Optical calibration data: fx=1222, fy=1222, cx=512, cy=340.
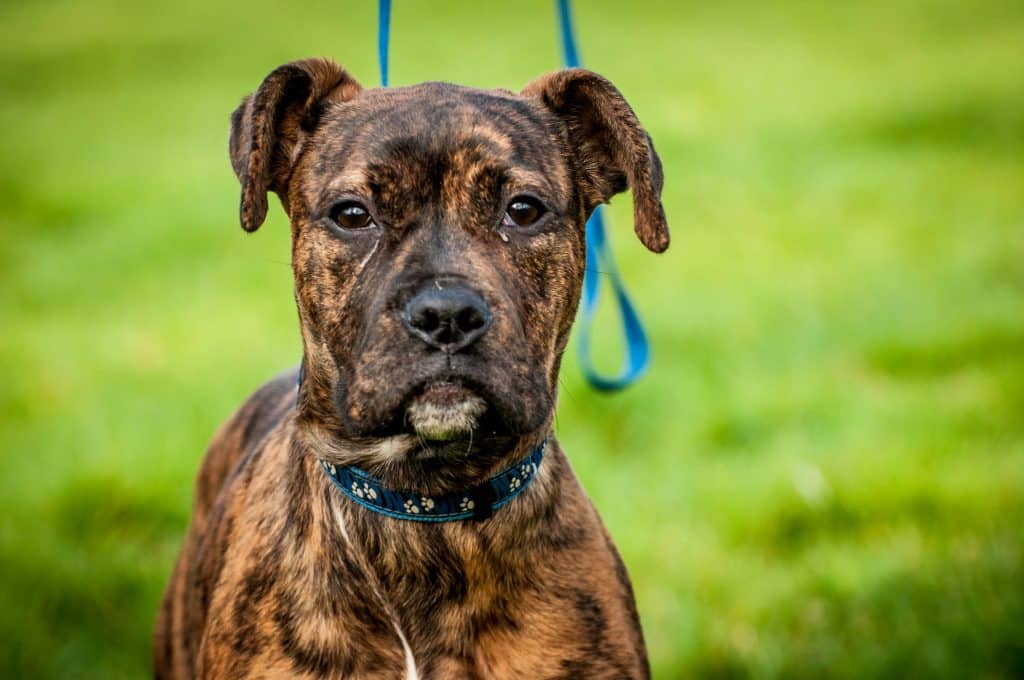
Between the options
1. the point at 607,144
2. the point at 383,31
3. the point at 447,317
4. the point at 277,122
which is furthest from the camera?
the point at 383,31

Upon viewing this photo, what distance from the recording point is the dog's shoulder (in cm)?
448

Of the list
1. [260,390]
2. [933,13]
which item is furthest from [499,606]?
[933,13]

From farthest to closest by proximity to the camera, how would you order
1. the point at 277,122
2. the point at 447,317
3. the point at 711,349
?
1. the point at 711,349
2. the point at 277,122
3. the point at 447,317

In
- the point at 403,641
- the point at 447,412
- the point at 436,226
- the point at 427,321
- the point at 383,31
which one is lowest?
the point at 403,641

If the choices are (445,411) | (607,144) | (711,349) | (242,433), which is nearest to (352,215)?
(445,411)

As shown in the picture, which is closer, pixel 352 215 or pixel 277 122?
pixel 352 215

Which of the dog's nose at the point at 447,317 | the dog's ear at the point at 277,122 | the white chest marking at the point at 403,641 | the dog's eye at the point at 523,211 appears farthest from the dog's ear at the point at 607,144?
the white chest marking at the point at 403,641

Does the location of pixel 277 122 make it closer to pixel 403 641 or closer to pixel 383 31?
pixel 383 31

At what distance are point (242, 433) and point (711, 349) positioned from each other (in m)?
4.38

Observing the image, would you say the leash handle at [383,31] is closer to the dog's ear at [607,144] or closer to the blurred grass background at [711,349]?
the dog's ear at [607,144]

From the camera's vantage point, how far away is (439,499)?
135 inches

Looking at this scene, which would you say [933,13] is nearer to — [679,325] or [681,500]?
[679,325]

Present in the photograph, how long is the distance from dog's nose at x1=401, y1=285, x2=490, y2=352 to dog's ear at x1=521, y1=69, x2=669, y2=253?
0.79m

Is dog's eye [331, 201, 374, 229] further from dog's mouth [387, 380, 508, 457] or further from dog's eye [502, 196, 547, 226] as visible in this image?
dog's mouth [387, 380, 508, 457]
